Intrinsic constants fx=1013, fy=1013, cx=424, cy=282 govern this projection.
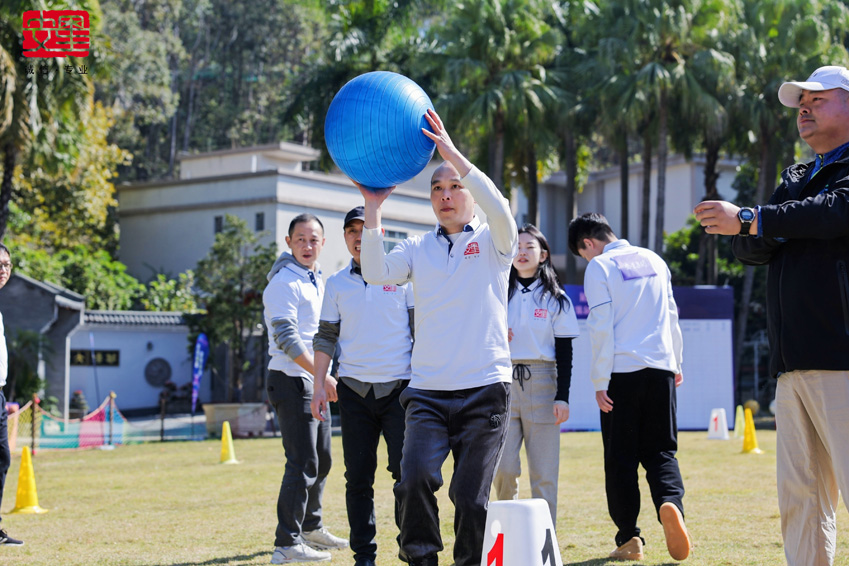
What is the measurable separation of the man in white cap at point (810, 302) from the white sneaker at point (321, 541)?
3674 millimetres

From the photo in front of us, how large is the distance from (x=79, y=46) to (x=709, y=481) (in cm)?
1632

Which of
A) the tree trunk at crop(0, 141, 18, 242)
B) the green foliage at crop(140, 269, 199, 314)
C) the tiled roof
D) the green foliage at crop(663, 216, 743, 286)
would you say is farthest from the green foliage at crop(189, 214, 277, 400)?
the green foliage at crop(663, 216, 743, 286)

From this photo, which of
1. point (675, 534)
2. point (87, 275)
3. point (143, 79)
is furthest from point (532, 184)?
point (675, 534)

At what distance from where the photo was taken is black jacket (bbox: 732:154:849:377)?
4375 mm

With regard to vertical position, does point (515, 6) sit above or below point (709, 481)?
above

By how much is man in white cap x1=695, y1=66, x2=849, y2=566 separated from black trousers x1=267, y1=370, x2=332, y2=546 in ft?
11.3

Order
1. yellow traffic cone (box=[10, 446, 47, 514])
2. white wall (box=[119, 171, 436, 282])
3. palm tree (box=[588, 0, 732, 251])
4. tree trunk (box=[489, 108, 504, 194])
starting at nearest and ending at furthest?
yellow traffic cone (box=[10, 446, 47, 514]), palm tree (box=[588, 0, 732, 251]), tree trunk (box=[489, 108, 504, 194]), white wall (box=[119, 171, 436, 282])

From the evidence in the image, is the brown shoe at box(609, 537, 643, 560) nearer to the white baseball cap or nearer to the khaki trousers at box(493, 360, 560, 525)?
the khaki trousers at box(493, 360, 560, 525)

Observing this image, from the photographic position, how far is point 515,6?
3209 centimetres

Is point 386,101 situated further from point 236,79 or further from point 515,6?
point 236,79

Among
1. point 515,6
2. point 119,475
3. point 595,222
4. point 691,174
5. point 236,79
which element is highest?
point 236,79

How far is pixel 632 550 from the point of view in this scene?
658 cm

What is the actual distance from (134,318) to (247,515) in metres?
25.2

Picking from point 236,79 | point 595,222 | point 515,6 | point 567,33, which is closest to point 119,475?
point 595,222
